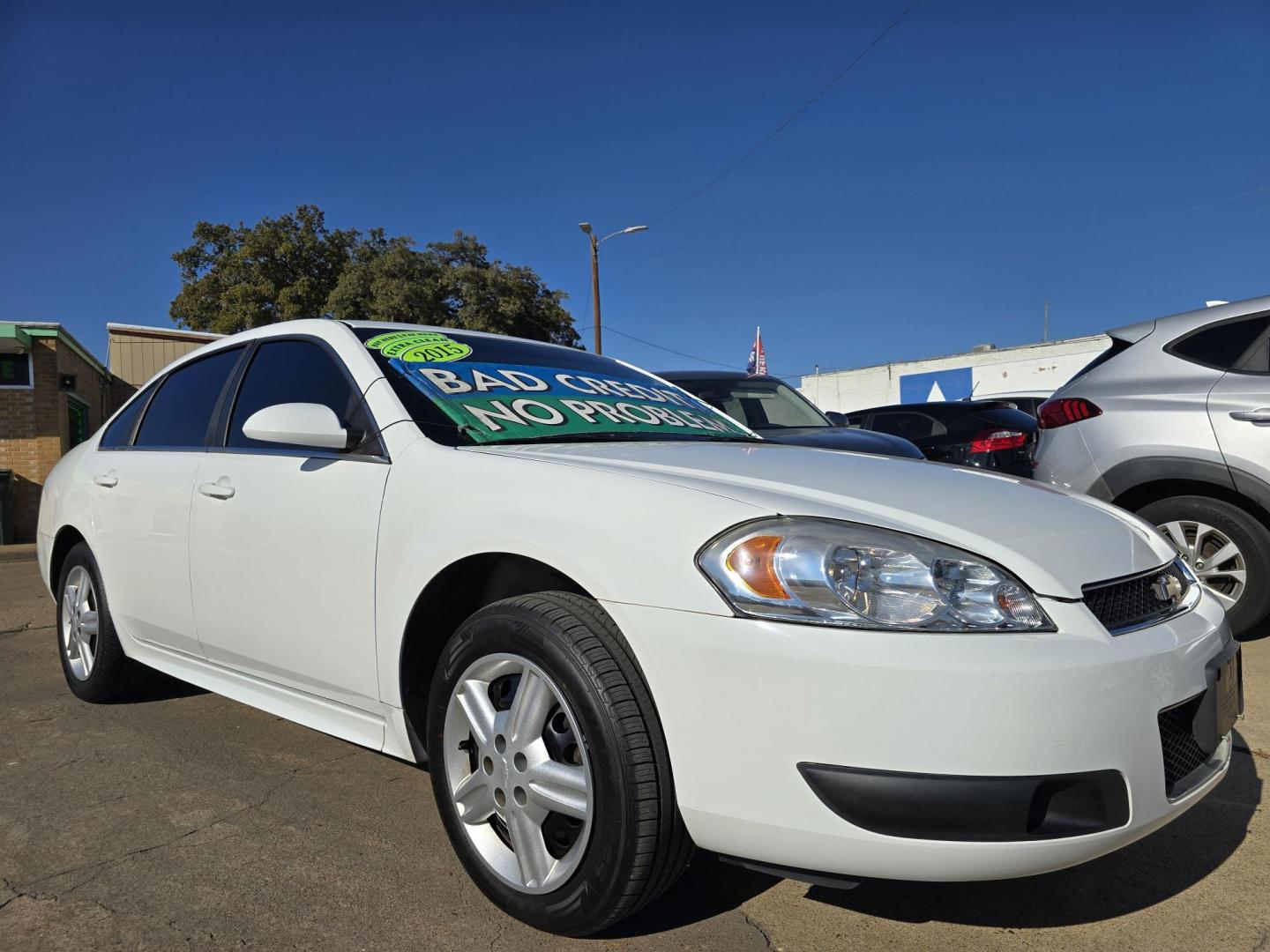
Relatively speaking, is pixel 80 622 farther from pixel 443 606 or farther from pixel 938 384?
pixel 938 384

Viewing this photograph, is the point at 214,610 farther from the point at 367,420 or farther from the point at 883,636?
the point at 883,636

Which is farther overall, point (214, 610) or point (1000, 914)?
point (214, 610)

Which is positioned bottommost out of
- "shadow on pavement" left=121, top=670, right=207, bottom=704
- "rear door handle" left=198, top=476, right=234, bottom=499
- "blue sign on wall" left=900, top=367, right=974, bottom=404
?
"shadow on pavement" left=121, top=670, right=207, bottom=704

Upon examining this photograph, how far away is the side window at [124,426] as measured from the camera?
→ 3797mm

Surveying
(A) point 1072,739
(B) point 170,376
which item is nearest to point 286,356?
(B) point 170,376

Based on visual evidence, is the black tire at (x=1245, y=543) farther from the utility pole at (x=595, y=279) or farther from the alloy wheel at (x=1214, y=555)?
the utility pole at (x=595, y=279)

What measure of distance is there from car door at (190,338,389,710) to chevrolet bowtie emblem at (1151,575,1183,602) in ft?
6.06

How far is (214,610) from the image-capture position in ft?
9.51

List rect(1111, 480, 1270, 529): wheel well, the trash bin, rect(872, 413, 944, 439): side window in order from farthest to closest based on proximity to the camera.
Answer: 1. the trash bin
2. rect(872, 413, 944, 439): side window
3. rect(1111, 480, 1270, 529): wheel well

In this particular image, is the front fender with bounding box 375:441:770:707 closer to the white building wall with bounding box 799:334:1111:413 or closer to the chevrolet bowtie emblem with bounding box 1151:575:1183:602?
the chevrolet bowtie emblem with bounding box 1151:575:1183:602

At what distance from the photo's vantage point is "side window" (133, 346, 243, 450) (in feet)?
10.8

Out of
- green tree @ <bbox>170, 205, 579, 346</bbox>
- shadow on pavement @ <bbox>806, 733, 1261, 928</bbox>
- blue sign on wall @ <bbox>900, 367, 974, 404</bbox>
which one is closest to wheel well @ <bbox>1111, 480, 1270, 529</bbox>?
shadow on pavement @ <bbox>806, 733, 1261, 928</bbox>

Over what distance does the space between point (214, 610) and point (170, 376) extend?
1.33 meters

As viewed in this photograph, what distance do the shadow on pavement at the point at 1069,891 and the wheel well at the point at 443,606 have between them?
1041mm
